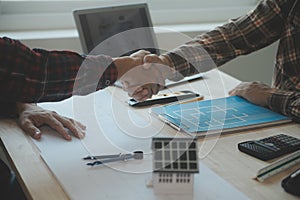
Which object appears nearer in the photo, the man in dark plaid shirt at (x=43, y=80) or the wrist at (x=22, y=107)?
the man in dark plaid shirt at (x=43, y=80)

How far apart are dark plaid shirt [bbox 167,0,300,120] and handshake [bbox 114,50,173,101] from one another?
0.12 meters

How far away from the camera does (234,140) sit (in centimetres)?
110

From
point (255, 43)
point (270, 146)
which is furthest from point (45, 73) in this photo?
point (255, 43)

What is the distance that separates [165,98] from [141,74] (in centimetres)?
10

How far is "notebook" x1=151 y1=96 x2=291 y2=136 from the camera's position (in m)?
1.15

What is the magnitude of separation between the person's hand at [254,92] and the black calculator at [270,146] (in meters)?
0.24

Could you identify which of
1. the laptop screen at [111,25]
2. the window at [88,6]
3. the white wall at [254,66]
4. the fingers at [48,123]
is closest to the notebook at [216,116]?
the fingers at [48,123]

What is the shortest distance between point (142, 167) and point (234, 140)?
0.86 ft

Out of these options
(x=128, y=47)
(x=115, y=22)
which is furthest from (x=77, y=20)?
(x=128, y=47)

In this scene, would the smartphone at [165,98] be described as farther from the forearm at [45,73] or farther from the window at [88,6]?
the window at [88,6]

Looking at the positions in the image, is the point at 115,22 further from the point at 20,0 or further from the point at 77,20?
the point at 20,0

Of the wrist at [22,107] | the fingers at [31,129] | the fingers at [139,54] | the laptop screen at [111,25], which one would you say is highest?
the laptop screen at [111,25]

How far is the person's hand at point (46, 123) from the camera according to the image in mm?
1121

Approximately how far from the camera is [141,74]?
4.40 feet
